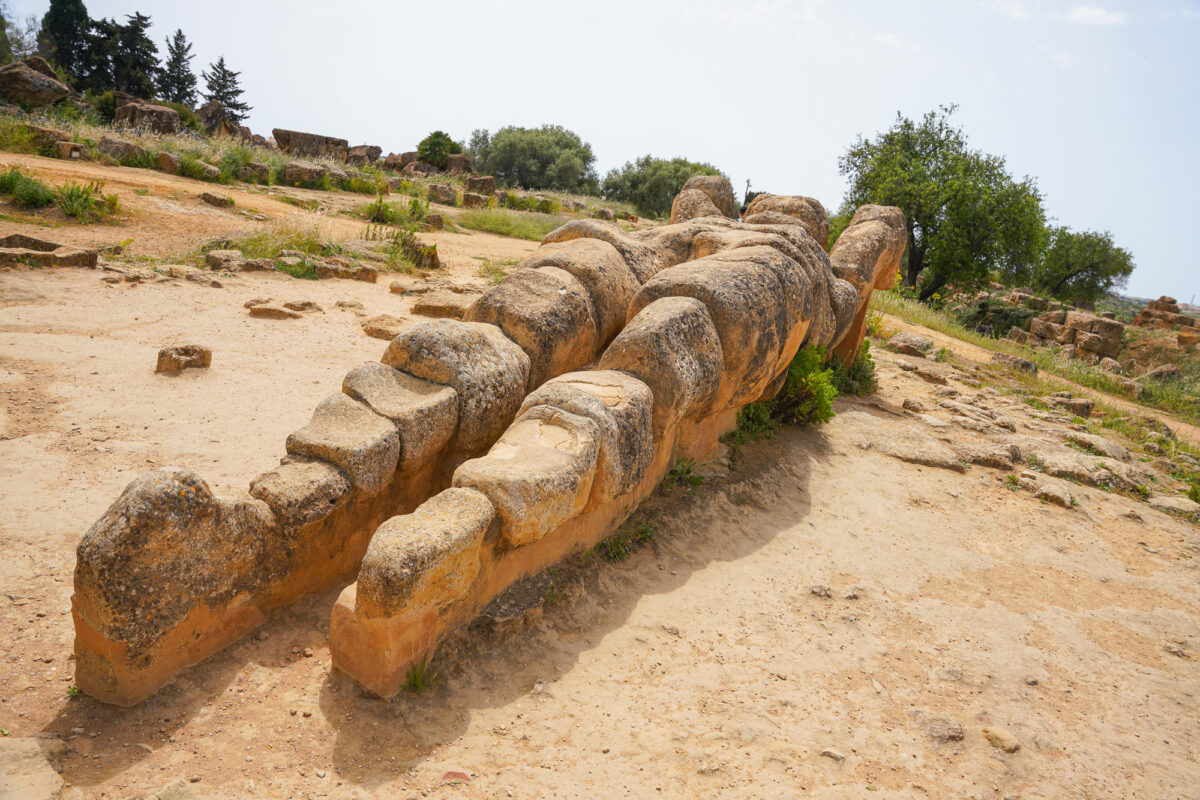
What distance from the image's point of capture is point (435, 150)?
30.7m

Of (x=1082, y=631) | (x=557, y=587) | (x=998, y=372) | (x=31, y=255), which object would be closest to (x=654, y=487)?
(x=557, y=587)

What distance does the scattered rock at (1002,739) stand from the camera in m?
3.48

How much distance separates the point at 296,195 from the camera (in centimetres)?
1756

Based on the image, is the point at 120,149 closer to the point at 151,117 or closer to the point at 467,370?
the point at 151,117

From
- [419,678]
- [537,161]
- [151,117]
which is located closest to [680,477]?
[419,678]

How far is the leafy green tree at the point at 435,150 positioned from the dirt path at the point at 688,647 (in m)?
25.1

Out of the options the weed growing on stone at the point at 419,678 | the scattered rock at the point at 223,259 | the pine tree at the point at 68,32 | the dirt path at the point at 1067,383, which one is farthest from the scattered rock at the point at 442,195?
the pine tree at the point at 68,32

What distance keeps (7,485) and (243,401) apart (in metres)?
1.86

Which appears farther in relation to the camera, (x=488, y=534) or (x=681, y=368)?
(x=681, y=368)

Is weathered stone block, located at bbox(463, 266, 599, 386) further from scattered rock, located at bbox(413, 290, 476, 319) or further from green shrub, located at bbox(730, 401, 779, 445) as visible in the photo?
scattered rock, located at bbox(413, 290, 476, 319)

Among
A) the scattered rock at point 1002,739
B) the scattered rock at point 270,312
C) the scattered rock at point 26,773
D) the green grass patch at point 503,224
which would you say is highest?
the green grass patch at point 503,224

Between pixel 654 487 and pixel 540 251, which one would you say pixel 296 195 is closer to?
pixel 540 251

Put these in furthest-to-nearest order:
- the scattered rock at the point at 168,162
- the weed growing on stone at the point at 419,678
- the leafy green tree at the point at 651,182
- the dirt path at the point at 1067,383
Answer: the leafy green tree at the point at 651,182, the scattered rock at the point at 168,162, the dirt path at the point at 1067,383, the weed growing on stone at the point at 419,678

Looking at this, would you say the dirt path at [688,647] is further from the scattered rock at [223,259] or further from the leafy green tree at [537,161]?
the leafy green tree at [537,161]
